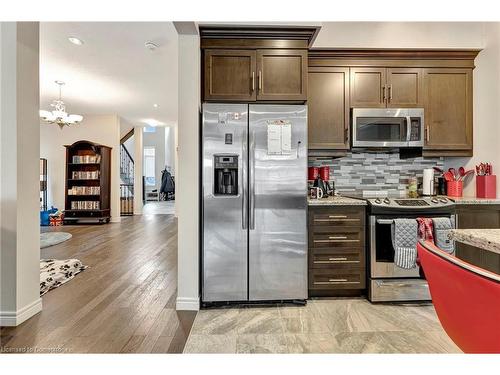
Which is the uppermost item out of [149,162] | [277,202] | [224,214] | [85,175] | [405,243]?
[149,162]

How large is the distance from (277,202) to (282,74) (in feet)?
3.84

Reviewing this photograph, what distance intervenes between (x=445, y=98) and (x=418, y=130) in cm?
49

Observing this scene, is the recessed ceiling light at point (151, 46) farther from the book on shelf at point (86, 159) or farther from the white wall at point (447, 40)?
the book on shelf at point (86, 159)

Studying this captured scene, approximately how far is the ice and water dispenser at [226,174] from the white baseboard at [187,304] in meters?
0.95

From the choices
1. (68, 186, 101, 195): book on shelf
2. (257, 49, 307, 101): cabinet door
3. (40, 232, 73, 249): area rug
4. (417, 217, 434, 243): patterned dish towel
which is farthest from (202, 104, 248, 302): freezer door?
(68, 186, 101, 195): book on shelf

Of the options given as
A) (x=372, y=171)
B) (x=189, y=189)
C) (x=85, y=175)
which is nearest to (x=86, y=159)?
(x=85, y=175)

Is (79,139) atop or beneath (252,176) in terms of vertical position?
atop

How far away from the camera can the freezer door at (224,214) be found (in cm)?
251

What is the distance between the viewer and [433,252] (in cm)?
81

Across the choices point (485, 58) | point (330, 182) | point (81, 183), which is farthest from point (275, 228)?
point (81, 183)

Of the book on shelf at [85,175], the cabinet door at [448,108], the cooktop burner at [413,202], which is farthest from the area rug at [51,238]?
the cabinet door at [448,108]

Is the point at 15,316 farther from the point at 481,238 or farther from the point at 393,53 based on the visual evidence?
the point at 393,53

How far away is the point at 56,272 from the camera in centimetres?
333

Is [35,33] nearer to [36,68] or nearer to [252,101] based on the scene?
[36,68]
